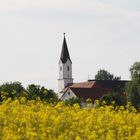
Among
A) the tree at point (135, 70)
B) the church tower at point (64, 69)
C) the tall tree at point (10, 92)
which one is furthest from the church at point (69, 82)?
the tall tree at point (10, 92)

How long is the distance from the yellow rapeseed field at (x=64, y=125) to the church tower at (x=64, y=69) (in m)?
105

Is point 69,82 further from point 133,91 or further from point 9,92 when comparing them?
point 9,92

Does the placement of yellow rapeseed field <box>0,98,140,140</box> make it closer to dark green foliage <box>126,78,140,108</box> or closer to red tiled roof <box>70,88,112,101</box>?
dark green foliage <box>126,78,140,108</box>

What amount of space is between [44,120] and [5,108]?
1.47 m

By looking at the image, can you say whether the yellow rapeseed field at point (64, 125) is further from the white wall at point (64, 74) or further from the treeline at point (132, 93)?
the white wall at point (64, 74)

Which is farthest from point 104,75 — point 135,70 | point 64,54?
point 135,70

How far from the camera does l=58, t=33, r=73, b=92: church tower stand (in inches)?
4606

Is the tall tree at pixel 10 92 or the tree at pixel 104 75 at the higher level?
the tree at pixel 104 75

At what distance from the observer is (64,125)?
33.8 ft

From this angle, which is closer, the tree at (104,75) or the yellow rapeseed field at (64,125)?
the yellow rapeseed field at (64,125)

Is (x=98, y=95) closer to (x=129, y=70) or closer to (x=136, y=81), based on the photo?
(x=129, y=70)

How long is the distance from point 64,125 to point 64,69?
111461 millimetres

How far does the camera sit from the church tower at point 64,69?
11700 cm

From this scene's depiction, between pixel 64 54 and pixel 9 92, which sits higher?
pixel 64 54
